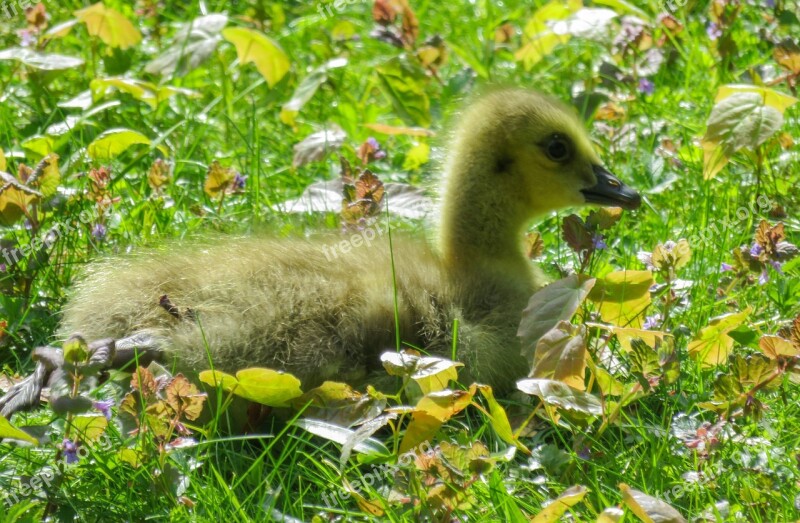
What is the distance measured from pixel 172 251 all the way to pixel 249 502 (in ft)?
2.32

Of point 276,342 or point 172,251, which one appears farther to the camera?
point 172,251

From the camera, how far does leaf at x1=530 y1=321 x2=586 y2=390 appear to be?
6.29 feet

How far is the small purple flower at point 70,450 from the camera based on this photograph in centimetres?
191

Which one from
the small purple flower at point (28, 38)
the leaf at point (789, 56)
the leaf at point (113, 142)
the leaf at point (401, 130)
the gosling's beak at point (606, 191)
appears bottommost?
the leaf at point (401, 130)

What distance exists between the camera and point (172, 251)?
2471 mm

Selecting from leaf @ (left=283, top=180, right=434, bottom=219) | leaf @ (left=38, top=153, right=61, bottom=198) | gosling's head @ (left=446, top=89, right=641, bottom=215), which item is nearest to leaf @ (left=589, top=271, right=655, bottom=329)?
gosling's head @ (left=446, top=89, right=641, bottom=215)

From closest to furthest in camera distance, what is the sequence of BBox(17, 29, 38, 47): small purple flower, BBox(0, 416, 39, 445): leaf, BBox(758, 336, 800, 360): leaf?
BBox(0, 416, 39, 445): leaf
BBox(758, 336, 800, 360): leaf
BBox(17, 29, 38, 47): small purple flower

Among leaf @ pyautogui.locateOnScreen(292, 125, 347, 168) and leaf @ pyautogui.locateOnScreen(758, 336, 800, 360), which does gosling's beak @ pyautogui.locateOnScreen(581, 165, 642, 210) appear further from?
leaf @ pyautogui.locateOnScreen(292, 125, 347, 168)

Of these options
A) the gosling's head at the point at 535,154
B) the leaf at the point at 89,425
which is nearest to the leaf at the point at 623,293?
the gosling's head at the point at 535,154

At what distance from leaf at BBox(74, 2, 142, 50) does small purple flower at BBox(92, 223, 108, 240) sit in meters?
1.01

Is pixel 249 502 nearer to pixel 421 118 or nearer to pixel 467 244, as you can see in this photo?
pixel 467 244

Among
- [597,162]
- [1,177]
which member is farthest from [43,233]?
[597,162]

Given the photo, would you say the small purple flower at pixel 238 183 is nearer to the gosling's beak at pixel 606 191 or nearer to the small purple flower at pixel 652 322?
the gosling's beak at pixel 606 191

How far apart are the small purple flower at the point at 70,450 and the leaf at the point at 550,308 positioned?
0.79 m
